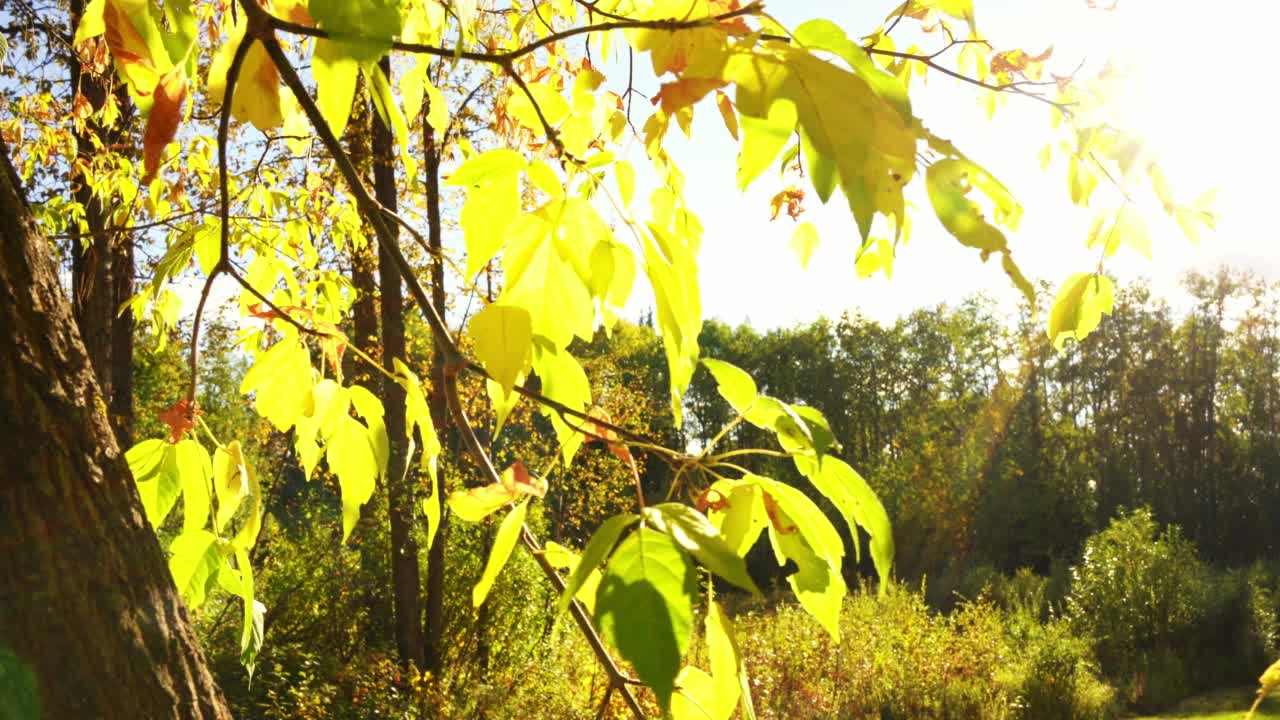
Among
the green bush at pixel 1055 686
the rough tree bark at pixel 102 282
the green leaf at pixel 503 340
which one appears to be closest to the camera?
the green leaf at pixel 503 340

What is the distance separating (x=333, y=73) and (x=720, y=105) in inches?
10.4

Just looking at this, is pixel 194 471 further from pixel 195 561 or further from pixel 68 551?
pixel 68 551

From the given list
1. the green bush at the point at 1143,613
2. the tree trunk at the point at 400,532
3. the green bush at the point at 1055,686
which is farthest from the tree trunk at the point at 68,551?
the green bush at the point at 1143,613

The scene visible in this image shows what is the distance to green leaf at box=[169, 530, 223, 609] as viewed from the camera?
687mm

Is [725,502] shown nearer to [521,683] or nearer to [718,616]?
[718,616]

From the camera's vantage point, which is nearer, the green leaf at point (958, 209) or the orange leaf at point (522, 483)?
the green leaf at point (958, 209)

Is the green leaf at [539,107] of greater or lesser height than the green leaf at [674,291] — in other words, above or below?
above

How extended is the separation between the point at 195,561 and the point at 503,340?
0.42 m

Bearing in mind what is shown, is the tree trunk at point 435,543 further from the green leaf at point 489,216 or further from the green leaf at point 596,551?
the green leaf at point 596,551

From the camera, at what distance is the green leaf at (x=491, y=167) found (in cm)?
45

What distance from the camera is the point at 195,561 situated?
0.69 m

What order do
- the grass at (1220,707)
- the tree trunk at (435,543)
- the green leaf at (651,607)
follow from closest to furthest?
the green leaf at (651,607) < the tree trunk at (435,543) < the grass at (1220,707)

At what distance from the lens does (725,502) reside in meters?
0.51

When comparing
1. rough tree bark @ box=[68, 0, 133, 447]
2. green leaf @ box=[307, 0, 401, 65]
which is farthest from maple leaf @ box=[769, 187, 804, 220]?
rough tree bark @ box=[68, 0, 133, 447]
